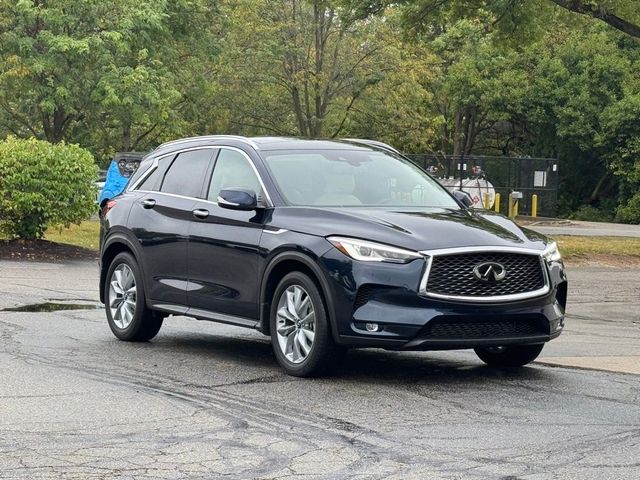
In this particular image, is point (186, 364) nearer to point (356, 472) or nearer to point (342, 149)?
point (342, 149)

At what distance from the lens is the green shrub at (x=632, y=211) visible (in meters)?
46.5

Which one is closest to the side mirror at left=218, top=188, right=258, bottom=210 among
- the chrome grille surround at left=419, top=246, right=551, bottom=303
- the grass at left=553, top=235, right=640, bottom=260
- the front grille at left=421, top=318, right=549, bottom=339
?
the chrome grille surround at left=419, top=246, right=551, bottom=303

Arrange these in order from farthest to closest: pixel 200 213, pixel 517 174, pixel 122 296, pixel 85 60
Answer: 1. pixel 517 174
2. pixel 85 60
3. pixel 122 296
4. pixel 200 213

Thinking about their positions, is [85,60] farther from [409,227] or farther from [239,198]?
[409,227]

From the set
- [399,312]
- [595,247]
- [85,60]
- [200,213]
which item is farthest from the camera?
[85,60]

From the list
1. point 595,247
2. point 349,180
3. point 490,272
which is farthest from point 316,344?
point 595,247

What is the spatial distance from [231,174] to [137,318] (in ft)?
5.40

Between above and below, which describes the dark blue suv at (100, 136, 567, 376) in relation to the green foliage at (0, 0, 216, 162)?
below

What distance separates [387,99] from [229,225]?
31476 mm

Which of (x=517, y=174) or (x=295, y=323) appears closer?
(x=295, y=323)

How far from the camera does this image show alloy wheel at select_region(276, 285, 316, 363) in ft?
28.2

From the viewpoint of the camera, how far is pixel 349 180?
31.4 ft

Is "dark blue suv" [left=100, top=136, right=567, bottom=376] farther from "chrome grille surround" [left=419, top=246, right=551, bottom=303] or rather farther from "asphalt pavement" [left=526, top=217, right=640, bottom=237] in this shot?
"asphalt pavement" [left=526, top=217, right=640, bottom=237]

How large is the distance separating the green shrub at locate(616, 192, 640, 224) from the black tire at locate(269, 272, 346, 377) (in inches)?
1560
